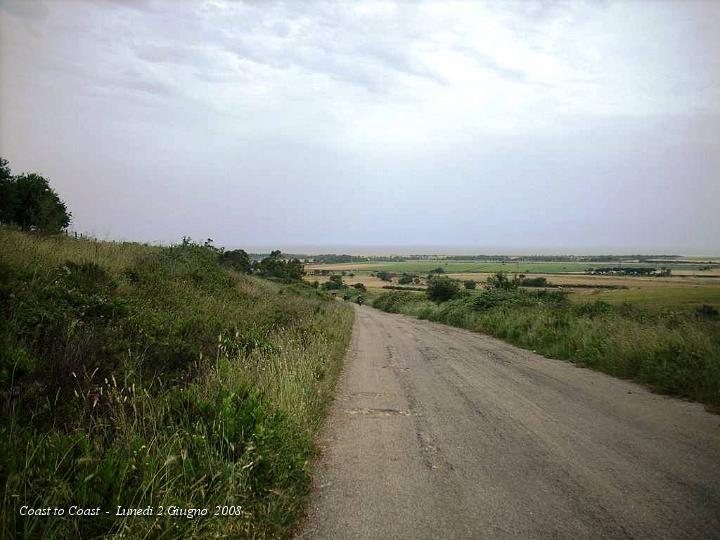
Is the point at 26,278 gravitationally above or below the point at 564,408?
above

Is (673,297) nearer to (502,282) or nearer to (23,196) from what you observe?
(502,282)

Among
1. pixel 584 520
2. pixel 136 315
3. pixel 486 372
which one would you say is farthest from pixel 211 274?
pixel 584 520

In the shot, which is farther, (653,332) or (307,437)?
(653,332)

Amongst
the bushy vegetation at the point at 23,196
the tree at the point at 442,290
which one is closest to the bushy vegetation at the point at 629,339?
the tree at the point at 442,290

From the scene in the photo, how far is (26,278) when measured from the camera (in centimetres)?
713

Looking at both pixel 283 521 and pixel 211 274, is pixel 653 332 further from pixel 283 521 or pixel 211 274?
pixel 211 274

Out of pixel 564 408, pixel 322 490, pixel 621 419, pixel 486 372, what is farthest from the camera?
pixel 486 372

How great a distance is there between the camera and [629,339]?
1044 centimetres

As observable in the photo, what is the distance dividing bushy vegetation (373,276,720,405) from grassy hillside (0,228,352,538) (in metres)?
6.80

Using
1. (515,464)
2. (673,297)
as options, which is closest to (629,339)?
(515,464)

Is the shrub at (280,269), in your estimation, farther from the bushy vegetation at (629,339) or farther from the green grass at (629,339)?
the green grass at (629,339)

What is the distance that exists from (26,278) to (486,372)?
9.61 meters

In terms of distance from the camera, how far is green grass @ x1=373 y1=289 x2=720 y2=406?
7.87 m

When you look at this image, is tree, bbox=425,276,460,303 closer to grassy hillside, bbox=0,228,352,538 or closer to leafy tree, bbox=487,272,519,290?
leafy tree, bbox=487,272,519,290
